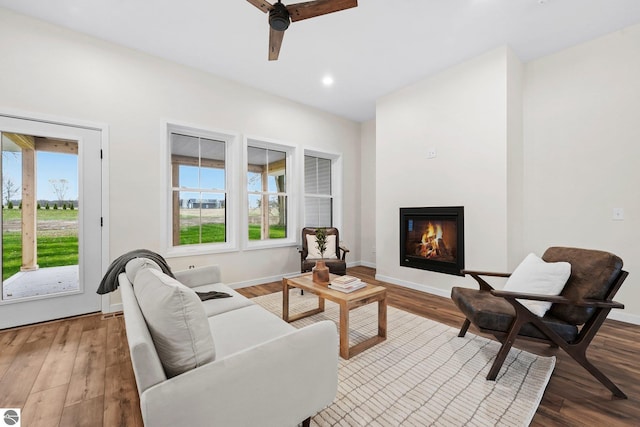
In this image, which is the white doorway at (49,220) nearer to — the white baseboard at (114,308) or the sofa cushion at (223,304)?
the white baseboard at (114,308)

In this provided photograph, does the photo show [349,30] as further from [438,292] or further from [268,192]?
[438,292]

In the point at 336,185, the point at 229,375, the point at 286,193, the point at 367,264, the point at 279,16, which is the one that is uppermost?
the point at 279,16

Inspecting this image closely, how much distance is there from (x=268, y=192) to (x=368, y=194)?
2152 mm

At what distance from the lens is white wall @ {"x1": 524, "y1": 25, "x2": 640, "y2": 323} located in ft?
9.11

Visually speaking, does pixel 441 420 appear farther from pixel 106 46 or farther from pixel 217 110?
pixel 106 46

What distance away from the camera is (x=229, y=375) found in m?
1.04

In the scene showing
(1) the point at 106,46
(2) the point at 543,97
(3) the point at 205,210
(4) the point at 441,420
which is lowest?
(4) the point at 441,420

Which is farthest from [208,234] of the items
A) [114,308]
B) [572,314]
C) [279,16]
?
[572,314]

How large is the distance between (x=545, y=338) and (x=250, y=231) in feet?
12.1

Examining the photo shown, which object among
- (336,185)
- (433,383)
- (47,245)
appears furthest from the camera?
(336,185)

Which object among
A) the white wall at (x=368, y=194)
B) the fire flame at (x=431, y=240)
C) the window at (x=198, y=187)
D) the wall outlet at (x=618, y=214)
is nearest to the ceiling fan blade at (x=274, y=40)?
the window at (x=198, y=187)

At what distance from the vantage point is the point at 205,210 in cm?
391

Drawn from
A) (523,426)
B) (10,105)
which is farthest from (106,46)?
(523,426)

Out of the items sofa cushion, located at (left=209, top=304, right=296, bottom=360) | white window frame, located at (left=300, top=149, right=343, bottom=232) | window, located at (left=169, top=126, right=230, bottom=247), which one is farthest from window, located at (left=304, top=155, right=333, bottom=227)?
sofa cushion, located at (left=209, top=304, right=296, bottom=360)
